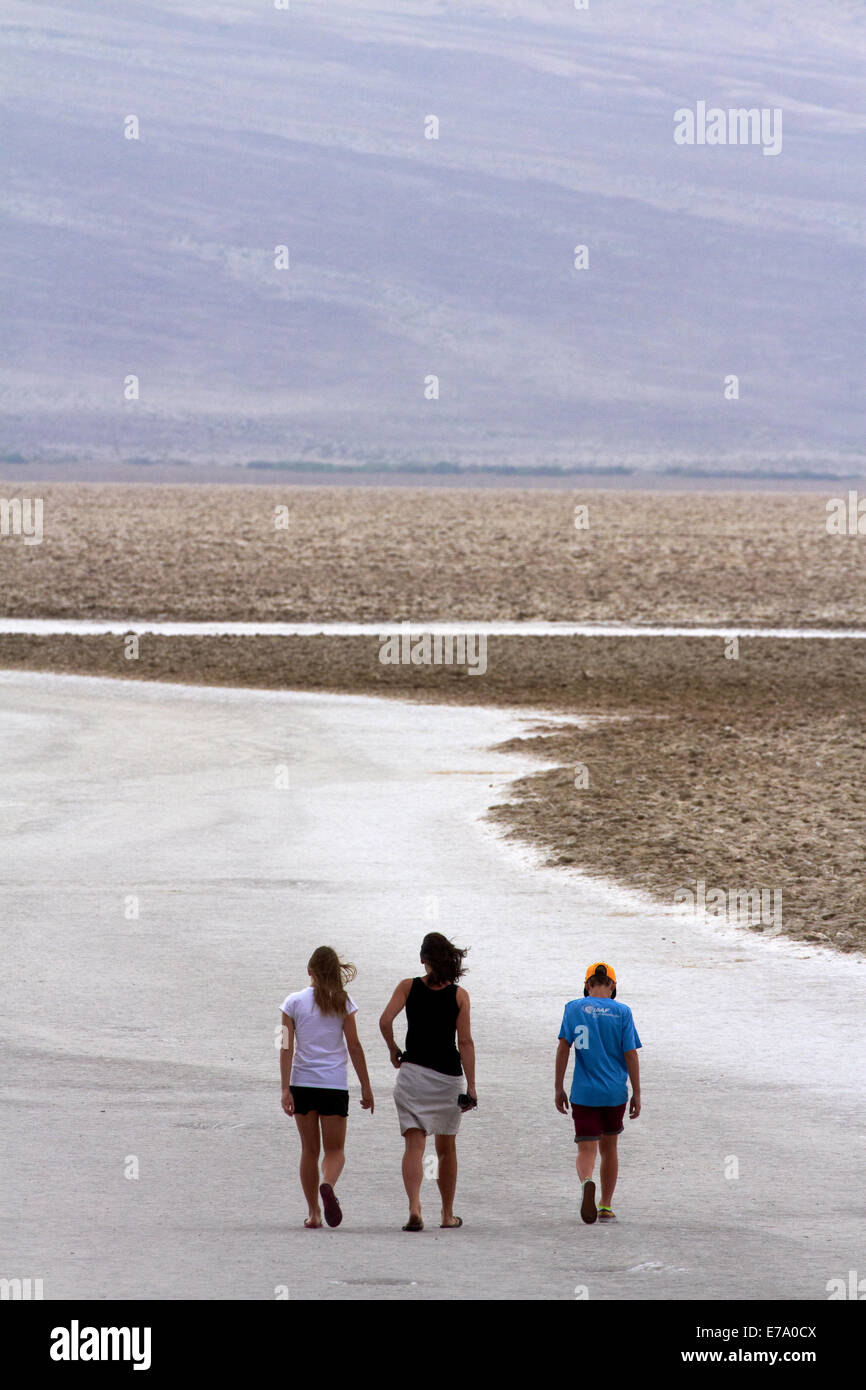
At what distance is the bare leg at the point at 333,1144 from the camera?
823cm

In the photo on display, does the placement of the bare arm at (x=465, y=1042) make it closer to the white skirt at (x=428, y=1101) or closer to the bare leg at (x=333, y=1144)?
the white skirt at (x=428, y=1101)

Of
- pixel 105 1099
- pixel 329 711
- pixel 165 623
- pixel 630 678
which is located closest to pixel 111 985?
pixel 105 1099

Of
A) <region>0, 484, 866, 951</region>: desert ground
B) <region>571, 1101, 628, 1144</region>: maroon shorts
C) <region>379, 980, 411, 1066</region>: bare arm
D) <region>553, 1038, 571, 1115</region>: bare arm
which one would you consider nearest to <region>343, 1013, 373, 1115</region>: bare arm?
<region>379, 980, 411, 1066</region>: bare arm

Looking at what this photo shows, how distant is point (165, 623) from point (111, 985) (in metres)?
31.3

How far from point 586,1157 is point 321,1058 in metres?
1.26

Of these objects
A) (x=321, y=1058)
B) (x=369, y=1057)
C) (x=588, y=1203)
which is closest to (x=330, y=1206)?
(x=321, y=1058)

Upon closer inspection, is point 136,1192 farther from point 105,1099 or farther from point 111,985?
point 111,985

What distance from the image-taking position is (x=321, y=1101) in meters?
8.37

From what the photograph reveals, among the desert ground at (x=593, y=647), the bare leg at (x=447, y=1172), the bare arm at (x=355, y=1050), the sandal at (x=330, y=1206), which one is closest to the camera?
the sandal at (x=330, y=1206)

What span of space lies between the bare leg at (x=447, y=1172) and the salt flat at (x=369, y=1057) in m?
0.12

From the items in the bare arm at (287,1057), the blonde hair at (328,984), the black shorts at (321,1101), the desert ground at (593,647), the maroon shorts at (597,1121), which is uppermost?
the desert ground at (593,647)

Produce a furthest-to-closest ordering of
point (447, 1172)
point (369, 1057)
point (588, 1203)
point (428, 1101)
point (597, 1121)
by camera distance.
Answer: point (369, 1057) → point (597, 1121) → point (428, 1101) → point (447, 1172) → point (588, 1203)

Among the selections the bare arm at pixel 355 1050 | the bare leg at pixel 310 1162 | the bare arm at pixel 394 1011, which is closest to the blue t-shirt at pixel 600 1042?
the bare arm at pixel 394 1011

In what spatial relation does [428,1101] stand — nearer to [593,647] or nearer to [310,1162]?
[310,1162]
